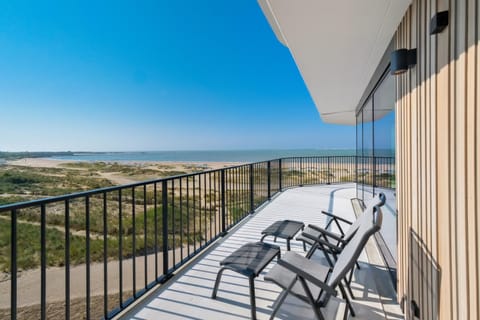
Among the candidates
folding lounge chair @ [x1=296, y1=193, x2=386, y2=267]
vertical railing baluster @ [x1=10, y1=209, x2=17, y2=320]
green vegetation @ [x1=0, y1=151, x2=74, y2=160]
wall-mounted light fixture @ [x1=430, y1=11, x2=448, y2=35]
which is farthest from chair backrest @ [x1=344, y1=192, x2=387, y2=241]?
green vegetation @ [x1=0, y1=151, x2=74, y2=160]

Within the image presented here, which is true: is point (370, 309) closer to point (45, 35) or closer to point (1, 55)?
point (45, 35)

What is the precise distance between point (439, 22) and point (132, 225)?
2704 millimetres

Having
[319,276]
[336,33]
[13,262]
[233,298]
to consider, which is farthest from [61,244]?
[336,33]

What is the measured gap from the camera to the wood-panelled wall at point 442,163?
1030 millimetres

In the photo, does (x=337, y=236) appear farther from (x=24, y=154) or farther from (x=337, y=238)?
(x=24, y=154)

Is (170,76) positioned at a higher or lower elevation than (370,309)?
higher

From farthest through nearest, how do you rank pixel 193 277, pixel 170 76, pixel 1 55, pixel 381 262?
1. pixel 170 76
2. pixel 1 55
3. pixel 381 262
4. pixel 193 277

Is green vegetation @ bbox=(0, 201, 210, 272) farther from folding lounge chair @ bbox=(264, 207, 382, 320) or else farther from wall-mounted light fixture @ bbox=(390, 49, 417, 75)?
wall-mounted light fixture @ bbox=(390, 49, 417, 75)

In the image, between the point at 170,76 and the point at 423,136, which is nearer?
the point at 423,136

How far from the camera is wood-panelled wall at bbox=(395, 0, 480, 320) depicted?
3.38ft

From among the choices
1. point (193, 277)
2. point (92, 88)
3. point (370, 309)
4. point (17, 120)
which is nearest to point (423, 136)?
point (370, 309)

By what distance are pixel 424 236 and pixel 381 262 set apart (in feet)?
5.22

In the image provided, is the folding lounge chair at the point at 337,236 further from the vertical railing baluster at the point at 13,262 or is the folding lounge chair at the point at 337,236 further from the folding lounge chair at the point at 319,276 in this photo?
the vertical railing baluster at the point at 13,262

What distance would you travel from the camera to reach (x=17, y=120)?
63.7ft
